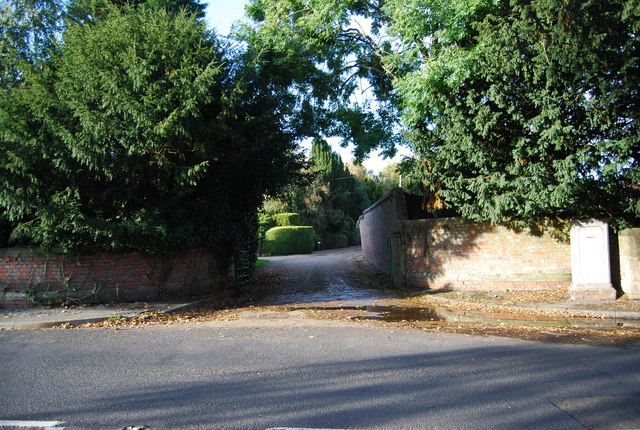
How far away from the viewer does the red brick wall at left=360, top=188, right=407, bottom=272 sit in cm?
1611

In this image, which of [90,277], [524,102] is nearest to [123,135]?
[90,277]

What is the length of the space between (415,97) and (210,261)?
23.1 feet

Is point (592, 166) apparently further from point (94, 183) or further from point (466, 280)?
point (94, 183)

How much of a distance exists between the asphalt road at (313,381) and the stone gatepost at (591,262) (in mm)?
4187

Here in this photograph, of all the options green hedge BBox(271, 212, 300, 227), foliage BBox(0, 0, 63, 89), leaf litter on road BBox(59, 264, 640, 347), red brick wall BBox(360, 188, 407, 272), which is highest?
foliage BBox(0, 0, 63, 89)

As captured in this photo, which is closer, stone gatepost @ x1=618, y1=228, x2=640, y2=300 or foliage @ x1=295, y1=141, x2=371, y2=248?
stone gatepost @ x1=618, y1=228, x2=640, y2=300

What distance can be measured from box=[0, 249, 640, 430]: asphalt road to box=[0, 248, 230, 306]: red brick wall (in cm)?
279

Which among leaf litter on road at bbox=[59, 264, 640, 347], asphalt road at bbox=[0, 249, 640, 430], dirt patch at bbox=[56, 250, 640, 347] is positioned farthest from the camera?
dirt patch at bbox=[56, 250, 640, 347]

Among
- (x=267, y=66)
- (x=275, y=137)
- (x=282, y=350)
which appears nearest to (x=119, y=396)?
(x=282, y=350)

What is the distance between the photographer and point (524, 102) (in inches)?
422

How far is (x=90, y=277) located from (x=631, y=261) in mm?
12789

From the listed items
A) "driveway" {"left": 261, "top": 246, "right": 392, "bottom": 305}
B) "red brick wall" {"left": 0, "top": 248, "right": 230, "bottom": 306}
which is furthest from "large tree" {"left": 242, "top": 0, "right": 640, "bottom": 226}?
"red brick wall" {"left": 0, "top": 248, "right": 230, "bottom": 306}

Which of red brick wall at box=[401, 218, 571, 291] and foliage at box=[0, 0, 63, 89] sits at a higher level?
foliage at box=[0, 0, 63, 89]

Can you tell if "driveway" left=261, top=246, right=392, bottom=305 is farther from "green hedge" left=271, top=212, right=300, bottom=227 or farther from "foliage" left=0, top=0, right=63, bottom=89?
"green hedge" left=271, top=212, right=300, bottom=227
